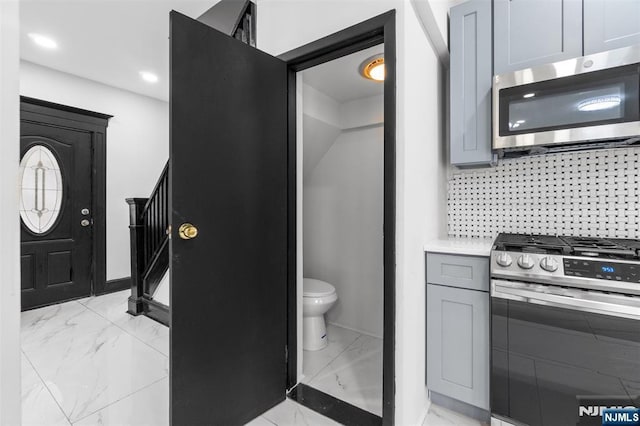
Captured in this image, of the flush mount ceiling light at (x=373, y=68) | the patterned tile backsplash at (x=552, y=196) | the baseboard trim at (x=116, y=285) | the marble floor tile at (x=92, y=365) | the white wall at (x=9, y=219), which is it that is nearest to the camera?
the white wall at (x=9, y=219)

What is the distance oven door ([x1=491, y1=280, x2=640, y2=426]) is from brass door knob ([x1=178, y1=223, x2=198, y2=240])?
4.82 ft

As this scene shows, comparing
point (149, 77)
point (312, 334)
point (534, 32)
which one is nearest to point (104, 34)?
point (149, 77)

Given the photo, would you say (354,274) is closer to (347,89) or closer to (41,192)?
(347,89)

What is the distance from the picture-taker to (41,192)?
135 inches

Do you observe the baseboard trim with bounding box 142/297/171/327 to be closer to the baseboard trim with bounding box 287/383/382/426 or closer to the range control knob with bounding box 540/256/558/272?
the baseboard trim with bounding box 287/383/382/426

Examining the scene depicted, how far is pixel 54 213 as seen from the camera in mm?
3512

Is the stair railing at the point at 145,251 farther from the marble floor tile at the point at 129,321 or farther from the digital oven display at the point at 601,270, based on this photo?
the digital oven display at the point at 601,270

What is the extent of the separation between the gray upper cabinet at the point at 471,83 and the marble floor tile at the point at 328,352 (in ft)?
5.52

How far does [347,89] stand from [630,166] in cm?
191

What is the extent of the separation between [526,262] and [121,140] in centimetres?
464

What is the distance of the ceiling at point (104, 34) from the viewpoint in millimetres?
2355

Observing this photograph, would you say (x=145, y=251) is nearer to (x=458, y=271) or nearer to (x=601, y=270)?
(x=458, y=271)

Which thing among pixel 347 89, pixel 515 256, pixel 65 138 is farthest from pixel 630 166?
pixel 65 138

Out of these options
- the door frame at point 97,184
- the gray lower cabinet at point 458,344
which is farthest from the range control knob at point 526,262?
the door frame at point 97,184
